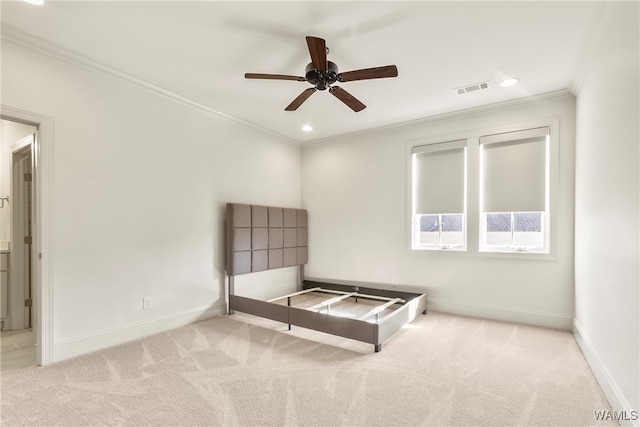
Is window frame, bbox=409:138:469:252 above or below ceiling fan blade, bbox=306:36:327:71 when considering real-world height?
below

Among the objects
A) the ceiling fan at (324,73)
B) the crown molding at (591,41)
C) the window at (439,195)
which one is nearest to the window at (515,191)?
the window at (439,195)

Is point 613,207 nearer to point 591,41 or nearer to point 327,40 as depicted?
point 591,41

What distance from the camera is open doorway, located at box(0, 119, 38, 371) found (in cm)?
344

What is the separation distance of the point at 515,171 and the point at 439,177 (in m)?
0.88

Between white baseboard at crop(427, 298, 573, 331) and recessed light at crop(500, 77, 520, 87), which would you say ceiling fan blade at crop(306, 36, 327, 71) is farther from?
white baseboard at crop(427, 298, 573, 331)

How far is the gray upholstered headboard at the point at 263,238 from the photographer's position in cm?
397

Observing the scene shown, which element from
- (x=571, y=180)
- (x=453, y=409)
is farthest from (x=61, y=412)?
(x=571, y=180)

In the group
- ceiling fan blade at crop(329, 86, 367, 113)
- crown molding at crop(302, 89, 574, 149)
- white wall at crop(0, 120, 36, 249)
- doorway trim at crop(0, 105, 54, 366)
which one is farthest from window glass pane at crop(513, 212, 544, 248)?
white wall at crop(0, 120, 36, 249)

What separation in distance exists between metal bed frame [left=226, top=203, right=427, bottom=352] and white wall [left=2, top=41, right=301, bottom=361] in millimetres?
257

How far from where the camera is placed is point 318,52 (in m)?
2.20

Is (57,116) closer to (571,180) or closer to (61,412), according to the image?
(61,412)

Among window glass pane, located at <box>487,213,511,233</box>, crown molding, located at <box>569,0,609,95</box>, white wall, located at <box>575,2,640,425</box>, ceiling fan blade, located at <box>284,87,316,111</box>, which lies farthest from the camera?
window glass pane, located at <box>487,213,511,233</box>

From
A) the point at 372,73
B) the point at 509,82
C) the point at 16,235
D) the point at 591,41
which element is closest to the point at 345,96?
the point at 372,73

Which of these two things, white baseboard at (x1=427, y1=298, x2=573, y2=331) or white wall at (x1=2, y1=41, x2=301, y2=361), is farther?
white baseboard at (x1=427, y1=298, x2=573, y2=331)
